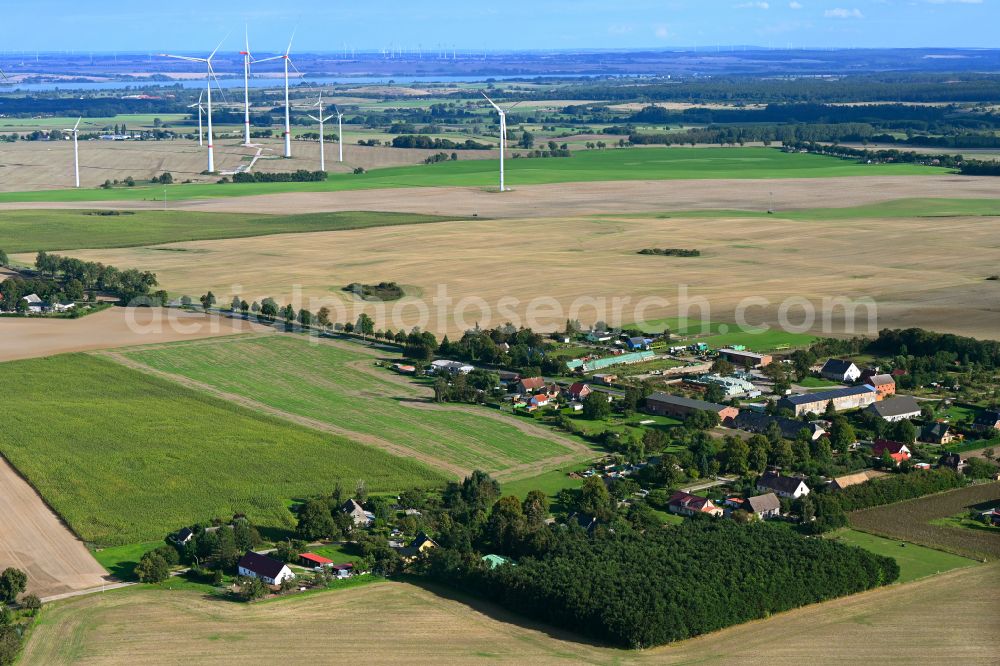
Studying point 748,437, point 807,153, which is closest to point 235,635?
point 748,437

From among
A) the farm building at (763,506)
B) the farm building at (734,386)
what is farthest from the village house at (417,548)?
the farm building at (734,386)

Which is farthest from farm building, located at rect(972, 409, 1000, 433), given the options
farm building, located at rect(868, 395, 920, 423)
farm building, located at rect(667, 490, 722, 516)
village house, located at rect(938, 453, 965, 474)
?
farm building, located at rect(667, 490, 722, 516)

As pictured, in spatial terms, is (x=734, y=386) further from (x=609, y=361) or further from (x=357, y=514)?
(x=357, y=514)

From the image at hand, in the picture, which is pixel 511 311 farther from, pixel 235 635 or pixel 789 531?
pixel 235 635

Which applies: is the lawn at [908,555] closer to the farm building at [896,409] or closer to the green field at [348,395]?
the green field at [348,395]

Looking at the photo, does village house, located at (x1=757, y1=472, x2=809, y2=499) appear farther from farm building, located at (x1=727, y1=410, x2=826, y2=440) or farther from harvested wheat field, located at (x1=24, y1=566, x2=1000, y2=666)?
harvested wheat field, located at (x1=24, y1=566, x2=1000, y2=666)

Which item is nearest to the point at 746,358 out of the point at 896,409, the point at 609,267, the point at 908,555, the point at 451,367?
the point at 896,409
